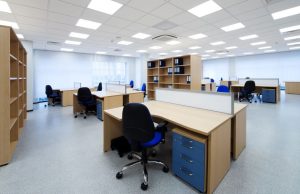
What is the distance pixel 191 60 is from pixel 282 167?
404cm

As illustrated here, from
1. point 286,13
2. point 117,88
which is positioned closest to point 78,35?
point 117,88

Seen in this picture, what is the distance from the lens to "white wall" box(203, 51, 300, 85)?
35.6 ft

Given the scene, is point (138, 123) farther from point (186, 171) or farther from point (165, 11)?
point (165, 11)

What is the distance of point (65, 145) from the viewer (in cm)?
288

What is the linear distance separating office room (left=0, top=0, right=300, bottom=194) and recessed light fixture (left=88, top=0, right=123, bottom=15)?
0.08 ft

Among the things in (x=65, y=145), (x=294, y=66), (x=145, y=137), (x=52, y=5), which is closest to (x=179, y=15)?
(x=52, y=5)

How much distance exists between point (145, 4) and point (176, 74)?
3152 mm

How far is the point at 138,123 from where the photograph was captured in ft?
5.70

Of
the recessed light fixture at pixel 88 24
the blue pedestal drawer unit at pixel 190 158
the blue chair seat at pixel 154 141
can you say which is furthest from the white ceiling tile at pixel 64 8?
the blue pedestal drawer unit at pixel 190 158

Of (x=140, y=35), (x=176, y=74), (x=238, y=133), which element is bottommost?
(x=238, y=133)

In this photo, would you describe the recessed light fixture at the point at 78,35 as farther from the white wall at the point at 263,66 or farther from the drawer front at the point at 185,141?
the white wall at the point at 263,66

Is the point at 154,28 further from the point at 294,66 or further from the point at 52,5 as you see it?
the point at 294,66

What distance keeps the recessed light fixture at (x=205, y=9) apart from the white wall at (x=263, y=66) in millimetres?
10633

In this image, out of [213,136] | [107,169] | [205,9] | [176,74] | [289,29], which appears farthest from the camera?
[176,74]
